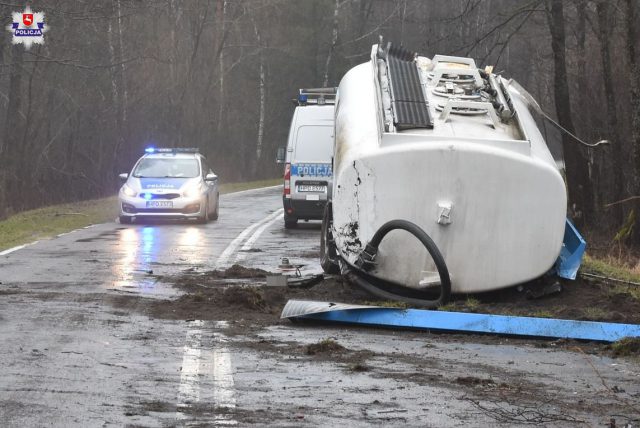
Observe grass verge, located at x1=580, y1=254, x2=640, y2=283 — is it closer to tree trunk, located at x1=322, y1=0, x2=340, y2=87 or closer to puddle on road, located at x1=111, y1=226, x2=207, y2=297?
puddle on road, located at x1=111, y1=226, x2=207, y2=297

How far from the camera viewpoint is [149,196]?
84.3 feet

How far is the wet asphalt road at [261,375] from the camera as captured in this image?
671 centimetres

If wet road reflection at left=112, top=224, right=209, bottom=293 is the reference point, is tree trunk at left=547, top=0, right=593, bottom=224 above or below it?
above

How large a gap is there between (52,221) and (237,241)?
7.45 metres

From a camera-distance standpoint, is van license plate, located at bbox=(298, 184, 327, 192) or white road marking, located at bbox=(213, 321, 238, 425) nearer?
white road marking, located at bbox=(213, 321, 238, 425)

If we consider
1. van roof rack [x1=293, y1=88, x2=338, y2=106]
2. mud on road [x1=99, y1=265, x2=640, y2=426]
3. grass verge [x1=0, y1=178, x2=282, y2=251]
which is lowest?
grass verge [x1=0, y1=178, x2=282, y2=251]

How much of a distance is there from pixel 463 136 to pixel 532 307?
6.42 feet

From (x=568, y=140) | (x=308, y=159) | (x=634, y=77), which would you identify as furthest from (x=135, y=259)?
(x=568, y=140)

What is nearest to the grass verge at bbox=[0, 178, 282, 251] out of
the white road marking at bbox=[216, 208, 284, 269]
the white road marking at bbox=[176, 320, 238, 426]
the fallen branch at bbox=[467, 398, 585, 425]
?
the white road marking at bbox=[216, 208, 284, 269]

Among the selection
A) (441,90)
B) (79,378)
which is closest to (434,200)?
(441,90)

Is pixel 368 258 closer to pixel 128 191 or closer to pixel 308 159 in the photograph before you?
pixel 308 159

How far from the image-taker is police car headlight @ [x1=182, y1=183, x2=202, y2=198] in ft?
84.7

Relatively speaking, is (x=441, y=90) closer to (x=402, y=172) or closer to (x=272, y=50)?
(x=402, y=172)

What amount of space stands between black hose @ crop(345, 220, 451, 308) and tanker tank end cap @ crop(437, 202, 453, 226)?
Result: 0.77 ft
